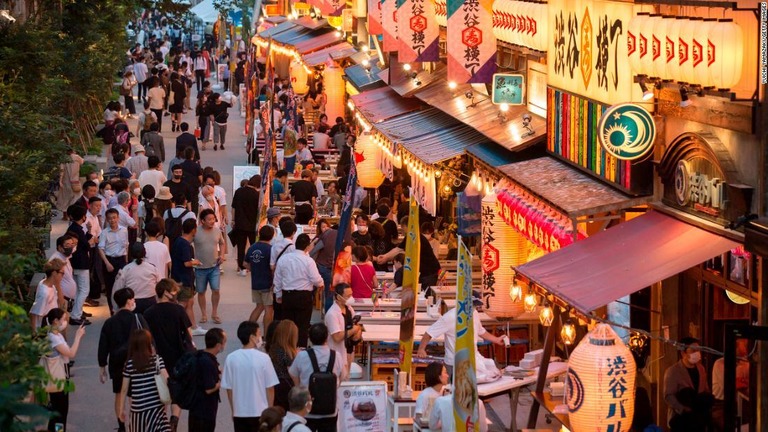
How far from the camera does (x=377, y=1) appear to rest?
2778cm

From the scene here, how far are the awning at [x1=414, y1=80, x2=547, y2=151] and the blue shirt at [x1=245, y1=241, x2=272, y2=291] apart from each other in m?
3.39

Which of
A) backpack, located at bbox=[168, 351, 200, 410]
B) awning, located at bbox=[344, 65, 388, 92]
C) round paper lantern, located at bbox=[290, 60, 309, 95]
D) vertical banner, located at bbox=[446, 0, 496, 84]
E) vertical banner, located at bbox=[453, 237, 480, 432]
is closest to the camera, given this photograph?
vertical banner, located at bbox=[453, 237, 480, 432]

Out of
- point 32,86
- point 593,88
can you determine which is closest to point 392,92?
point 32,86

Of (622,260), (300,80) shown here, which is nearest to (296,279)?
(622,260)

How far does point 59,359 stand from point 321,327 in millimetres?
2561

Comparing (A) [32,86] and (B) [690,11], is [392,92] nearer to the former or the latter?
(A) [32,86]

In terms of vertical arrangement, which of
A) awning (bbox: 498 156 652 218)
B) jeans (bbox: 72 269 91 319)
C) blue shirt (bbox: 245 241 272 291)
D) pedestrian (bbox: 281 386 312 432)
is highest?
awning (bbox: 498 156 652 218)

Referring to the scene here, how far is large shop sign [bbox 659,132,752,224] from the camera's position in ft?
37.8

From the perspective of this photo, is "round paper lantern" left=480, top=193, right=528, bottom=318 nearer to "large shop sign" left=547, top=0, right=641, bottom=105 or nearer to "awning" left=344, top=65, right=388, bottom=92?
"large shop sign" left=547, top=0, right=641, bottom=105

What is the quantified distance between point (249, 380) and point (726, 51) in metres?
5.00

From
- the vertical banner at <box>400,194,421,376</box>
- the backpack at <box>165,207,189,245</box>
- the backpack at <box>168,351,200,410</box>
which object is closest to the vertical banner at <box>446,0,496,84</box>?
the backpack at <box>165,207,189,245</box>

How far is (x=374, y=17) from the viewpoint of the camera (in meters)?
28.2

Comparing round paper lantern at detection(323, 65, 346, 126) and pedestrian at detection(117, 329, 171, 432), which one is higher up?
round paper lantern at detection(323, 65, 346, 126)

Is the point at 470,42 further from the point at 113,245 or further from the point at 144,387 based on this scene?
the point at 144,387
